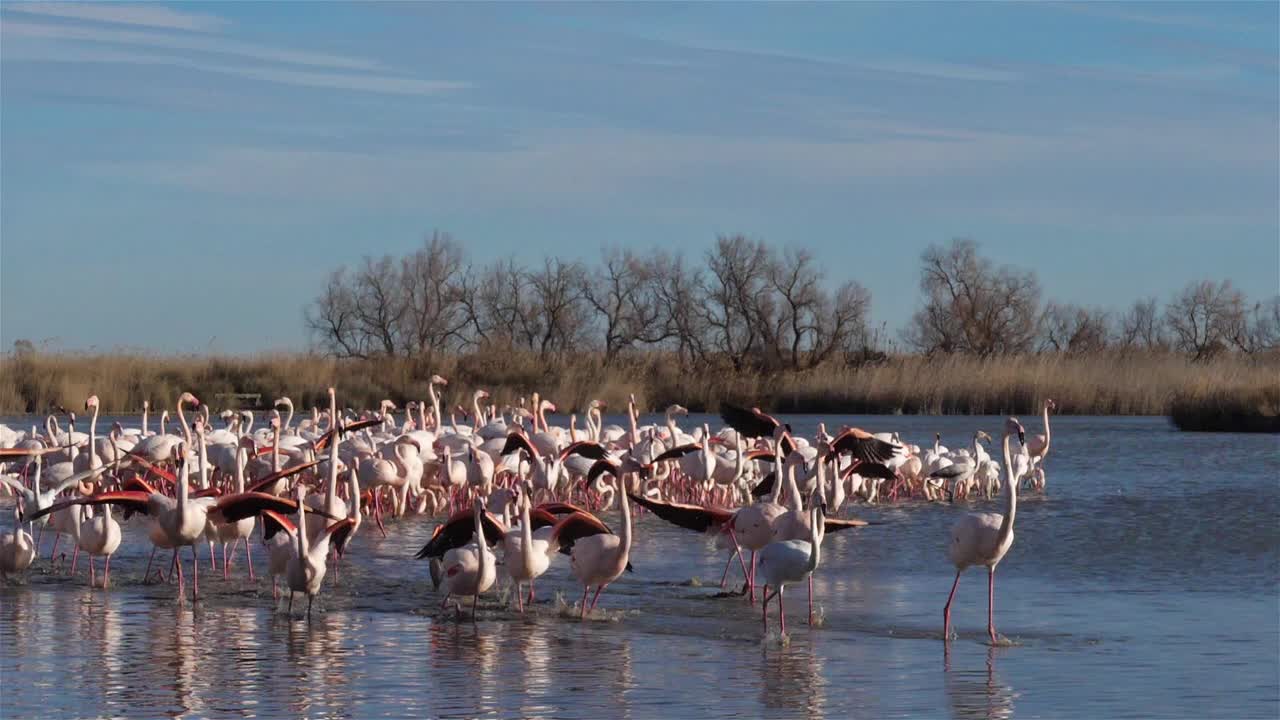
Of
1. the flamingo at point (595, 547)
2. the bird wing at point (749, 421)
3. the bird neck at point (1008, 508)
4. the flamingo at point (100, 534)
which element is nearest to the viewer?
the bird neck at point (1008, 508)

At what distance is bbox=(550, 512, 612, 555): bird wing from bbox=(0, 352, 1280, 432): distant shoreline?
22.1 meters

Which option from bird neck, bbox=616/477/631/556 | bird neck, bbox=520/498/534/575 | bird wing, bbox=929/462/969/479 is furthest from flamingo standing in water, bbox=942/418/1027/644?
bird wing, bbox=929/462/969/479

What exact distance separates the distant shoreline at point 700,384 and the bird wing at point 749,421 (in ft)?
63.2

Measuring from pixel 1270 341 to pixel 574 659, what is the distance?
165 feet

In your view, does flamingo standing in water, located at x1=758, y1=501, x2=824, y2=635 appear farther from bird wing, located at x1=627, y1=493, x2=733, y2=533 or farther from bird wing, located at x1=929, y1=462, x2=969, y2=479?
bird wing, located at x1=929, y1=462, x2=969, y2=479

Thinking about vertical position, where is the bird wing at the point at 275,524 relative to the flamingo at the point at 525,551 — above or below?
above

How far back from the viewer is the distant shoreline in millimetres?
32156

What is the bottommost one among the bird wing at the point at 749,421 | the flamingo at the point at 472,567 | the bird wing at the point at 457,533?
the flamingo at the point at 472,567

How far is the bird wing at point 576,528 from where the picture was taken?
10.1 metres

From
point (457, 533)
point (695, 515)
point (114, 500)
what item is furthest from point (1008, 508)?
point (114, 500)

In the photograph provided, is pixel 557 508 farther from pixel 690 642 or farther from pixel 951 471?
pixel 951 471

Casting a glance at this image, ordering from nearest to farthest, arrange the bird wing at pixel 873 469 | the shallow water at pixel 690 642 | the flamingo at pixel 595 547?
the shallow water at pixel 690 642 < the flamingo at pixel 595 547 < the bird wing at pixel 873 469

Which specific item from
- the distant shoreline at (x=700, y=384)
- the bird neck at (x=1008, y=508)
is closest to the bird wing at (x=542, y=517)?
the bird neck at (x=1008, y=508)

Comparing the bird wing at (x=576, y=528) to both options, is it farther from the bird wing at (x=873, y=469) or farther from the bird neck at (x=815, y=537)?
the bird wing at (x=873, y=469)
